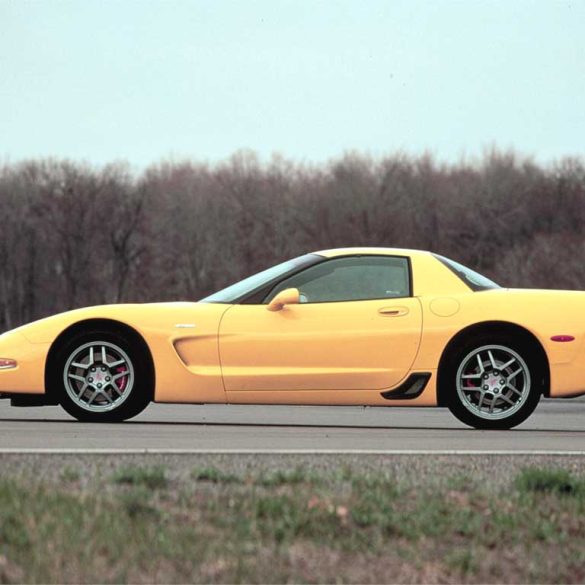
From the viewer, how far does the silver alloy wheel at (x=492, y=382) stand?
10906mm

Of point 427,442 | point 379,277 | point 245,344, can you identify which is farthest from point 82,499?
point 379,277

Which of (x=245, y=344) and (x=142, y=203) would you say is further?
(x=142, y=203)

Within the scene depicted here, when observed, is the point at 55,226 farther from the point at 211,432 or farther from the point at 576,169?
the point at 211,432

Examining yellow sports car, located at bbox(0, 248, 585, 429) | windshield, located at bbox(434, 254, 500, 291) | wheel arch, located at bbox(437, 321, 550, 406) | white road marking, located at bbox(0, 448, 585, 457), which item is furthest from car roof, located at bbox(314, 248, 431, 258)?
white road marking, located at bbox(0, 448, 585, 457)

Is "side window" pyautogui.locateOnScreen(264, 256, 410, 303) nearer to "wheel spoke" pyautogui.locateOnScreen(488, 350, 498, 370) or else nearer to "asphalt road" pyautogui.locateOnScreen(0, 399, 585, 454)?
"wheel spoke" pyautogui.locateOnScreen(488, 350, 498, 370)

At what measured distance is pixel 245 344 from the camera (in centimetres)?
1096

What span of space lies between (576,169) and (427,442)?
271 ft

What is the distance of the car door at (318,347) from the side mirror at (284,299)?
2.0 inches

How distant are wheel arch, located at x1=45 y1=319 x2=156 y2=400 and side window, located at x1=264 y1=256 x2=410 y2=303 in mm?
1069

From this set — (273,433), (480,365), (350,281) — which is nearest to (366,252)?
(350,281)

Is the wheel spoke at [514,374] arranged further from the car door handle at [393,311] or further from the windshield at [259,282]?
the windshield at [259,282]

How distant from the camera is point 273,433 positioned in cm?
1028

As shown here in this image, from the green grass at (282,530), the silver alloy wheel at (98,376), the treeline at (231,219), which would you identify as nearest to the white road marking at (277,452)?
the green grass at (282,530)

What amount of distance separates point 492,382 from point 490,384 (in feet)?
0.08
